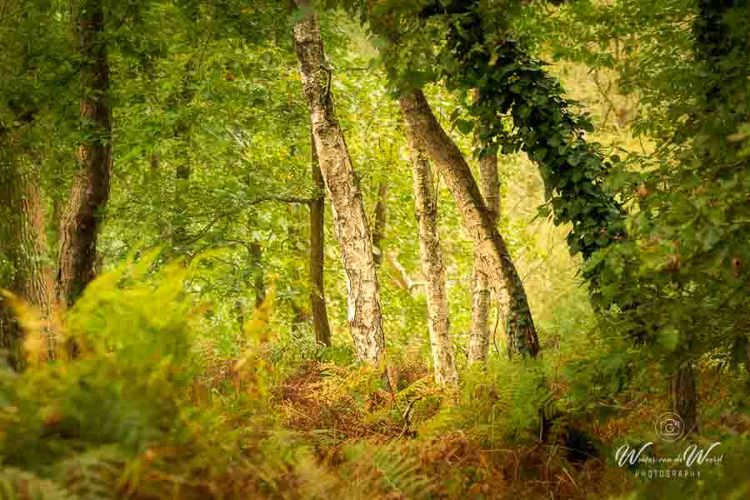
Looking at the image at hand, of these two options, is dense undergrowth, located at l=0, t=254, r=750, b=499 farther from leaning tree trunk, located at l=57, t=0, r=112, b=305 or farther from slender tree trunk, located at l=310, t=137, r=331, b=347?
slender tree trunk, located at l=310, t=137, r=331, b=347

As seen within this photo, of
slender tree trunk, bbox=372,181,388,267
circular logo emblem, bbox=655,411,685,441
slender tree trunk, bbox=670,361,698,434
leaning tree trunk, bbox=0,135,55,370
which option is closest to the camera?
circular logo emblem, bbox=655,411,685,441

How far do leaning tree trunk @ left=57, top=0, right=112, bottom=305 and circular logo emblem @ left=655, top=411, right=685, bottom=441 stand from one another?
22.6ft

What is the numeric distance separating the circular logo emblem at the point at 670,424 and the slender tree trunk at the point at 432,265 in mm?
5348

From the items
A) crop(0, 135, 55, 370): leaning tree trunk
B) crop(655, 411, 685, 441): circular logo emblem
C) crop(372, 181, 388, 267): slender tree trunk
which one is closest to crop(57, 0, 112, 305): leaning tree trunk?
crop(0, 135, 55, 370): leaning tree trunk

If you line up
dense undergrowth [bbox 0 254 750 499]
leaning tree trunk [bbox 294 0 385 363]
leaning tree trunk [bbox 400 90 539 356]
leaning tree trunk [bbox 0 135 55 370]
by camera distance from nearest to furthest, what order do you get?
dense undergrowth [bbox 0 254 750 499] → leaning tree trunk [bbox 400 90 539 356] → leaning tree trunk [bbox 294 0 385 363] → leaning tree trunk [bbox 0 135 55 370]

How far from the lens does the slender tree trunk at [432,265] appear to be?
10.9 meters

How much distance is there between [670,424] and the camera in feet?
17.7

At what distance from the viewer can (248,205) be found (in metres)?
12.8

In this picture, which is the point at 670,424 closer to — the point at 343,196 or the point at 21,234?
the point at 343,196

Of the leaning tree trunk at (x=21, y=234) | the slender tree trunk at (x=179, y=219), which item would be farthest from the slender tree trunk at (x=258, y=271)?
the leaning tree trunk at (x=21, y=234)

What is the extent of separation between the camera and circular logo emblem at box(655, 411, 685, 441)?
17.0ft

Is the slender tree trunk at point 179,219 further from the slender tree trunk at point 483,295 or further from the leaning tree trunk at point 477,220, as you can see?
the leaning tree trunk at point 477,220

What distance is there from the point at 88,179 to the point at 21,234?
1.08 meters

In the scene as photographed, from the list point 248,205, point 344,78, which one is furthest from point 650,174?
point 344,78
